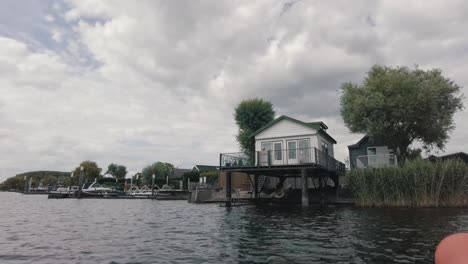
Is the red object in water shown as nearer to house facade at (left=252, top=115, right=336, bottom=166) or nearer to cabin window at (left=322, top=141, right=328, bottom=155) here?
house facade at (left=252, top=115, right=336, bottom=166)

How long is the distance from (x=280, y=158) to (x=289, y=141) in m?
1.67

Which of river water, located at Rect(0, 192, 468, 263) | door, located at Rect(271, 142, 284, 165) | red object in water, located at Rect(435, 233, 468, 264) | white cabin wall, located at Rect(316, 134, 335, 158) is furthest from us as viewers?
white cabin wall, located at Rect(316, 134, 335, 158)

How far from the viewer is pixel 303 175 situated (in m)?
21.5

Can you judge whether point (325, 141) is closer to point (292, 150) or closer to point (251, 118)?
point (292, 150)

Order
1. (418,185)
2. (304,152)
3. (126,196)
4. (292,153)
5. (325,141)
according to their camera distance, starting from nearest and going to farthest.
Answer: (418,185) → (304,152) → (292,153) → (325,141) → (126,196)

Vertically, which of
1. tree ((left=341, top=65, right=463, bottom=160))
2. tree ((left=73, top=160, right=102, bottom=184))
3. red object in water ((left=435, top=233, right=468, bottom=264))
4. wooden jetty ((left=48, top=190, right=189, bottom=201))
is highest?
tree ((left=341, top=65, right=463, bottom=160))

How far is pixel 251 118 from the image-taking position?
3741cm

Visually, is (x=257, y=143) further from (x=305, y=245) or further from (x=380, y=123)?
(x=305, y=245)

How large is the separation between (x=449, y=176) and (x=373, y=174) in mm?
4290

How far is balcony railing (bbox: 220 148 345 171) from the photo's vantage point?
895 inches

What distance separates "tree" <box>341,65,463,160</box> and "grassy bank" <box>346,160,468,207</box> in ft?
24.9

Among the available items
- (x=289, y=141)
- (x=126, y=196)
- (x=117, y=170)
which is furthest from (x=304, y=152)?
(x=117, y=170)

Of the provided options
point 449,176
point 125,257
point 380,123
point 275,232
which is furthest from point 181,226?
point 380,123

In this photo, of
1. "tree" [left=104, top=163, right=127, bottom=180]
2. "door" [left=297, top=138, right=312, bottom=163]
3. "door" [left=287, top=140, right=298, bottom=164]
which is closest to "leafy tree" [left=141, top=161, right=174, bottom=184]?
"tree" [left=104, top=163, right=127, bottom=180]
